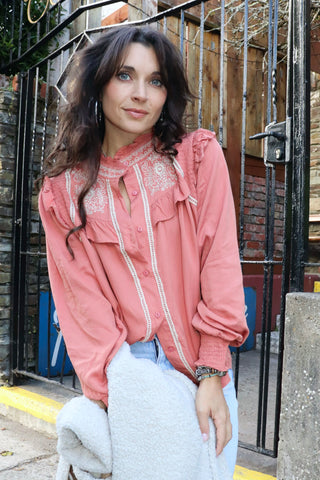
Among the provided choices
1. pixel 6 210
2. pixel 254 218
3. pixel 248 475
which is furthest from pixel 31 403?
pixel 254 218

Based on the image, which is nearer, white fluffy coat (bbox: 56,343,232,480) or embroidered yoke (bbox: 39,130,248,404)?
white fluffy coat (bbox: 56,343,232,480)

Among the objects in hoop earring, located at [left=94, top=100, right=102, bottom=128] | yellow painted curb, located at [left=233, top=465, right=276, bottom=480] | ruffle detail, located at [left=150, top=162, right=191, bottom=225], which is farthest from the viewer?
yellow painted curb, located at [left=233, top=465, right=276, bottom=480]

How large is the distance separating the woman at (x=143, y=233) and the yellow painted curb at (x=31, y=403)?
86.5 inches

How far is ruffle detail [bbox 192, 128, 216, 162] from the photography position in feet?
4.67

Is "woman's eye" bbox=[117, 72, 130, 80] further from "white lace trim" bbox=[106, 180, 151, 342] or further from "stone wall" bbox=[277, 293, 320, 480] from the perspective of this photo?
"stone wall" bbox=[277, 293, 320, 480]

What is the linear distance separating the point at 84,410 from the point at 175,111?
899 mm

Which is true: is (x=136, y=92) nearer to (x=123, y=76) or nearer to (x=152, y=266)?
(x=123, y=76)

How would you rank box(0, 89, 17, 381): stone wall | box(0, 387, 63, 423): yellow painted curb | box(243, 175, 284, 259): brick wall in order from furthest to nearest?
box(243, 175, 284, 259): brick wall, box(0, 89, 17, 381): stone wall, box(0, 387, 63, 423): yellow painted curb

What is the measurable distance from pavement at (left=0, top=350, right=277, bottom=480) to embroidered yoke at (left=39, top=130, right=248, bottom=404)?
1.47 metres

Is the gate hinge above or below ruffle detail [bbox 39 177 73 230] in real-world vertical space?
above

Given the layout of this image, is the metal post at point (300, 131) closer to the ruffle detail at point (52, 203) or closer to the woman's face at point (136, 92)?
the woman's face at point (136, 92)

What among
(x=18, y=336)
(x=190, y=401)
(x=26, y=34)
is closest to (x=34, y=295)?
(x=18, y=336)

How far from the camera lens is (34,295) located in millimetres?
3910

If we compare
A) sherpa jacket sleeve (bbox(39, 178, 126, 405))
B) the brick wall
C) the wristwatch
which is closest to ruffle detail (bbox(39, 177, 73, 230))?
sherpa jacket sleeve (bbox(39, 178, 126, 405))
